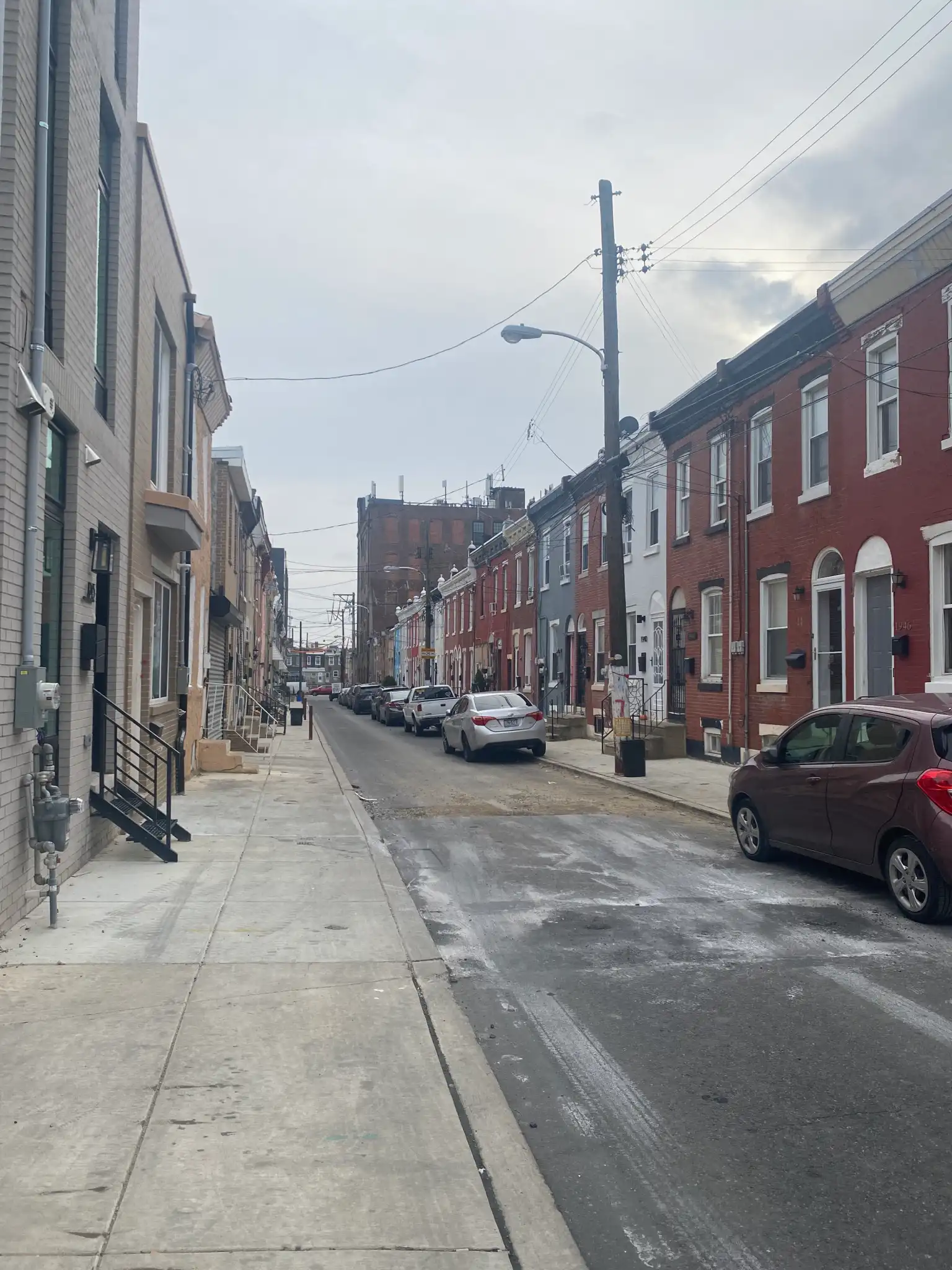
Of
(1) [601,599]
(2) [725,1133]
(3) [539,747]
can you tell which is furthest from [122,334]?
(1) [601,599]

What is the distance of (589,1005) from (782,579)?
14.5 metres

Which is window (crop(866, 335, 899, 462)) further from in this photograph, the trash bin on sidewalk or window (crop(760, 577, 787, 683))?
the trash bin on sidewalk

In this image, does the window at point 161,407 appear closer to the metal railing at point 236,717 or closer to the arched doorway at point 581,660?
the metal railing at point 236,717

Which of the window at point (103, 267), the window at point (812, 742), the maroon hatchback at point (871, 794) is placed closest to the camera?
the maroon hatchback at point (871, 794)

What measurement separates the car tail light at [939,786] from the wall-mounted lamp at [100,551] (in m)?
7.01

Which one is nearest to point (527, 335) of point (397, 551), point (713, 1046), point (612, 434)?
point (612, 434)

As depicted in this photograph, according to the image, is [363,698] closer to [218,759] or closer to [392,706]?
[392,706]

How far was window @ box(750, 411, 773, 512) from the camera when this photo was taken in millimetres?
19844

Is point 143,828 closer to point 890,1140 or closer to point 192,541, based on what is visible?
point 192,541

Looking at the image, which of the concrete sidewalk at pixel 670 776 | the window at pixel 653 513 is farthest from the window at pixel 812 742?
the window at pixel 653 513

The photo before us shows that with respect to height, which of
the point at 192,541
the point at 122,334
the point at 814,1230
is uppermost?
the point at 122,334

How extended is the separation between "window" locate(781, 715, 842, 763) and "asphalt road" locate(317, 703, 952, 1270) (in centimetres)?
109

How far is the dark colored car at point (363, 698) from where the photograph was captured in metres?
54.8

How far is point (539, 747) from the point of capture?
23547mm
